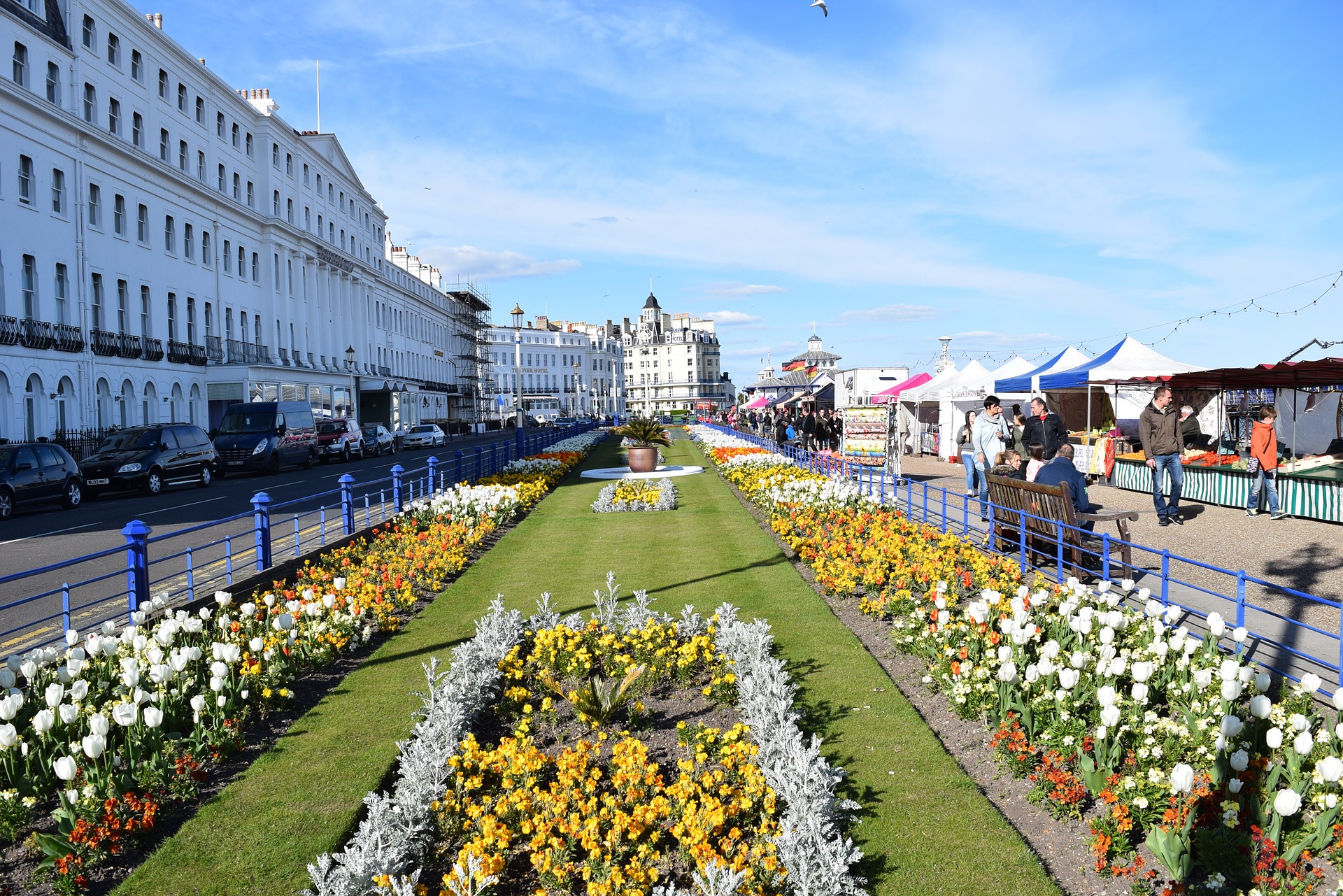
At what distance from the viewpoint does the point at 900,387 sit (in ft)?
110

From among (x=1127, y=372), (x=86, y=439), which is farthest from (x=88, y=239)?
(x=1127, y=372)

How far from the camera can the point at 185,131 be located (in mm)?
43531

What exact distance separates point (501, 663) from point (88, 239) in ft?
116

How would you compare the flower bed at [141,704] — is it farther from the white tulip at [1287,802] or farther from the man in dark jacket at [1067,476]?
the man in dark jacket at [1067,476]

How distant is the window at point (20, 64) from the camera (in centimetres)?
3003

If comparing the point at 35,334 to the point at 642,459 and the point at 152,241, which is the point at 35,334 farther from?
the point at 642,459

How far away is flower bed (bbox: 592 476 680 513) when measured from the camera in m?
18.4

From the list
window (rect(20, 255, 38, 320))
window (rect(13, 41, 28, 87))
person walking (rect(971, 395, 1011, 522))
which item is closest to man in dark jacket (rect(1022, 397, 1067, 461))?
person walking (rect(971, 395, 1011, 522))

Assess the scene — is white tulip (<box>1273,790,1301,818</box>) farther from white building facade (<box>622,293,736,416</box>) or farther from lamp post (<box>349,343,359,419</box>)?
white building facade (<box>622,293,736,416</box>)

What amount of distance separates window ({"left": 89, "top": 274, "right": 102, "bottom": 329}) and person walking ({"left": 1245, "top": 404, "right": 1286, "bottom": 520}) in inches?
1509

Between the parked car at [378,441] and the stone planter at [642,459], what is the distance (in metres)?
20.3

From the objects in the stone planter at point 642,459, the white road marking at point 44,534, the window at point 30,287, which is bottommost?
the white road marking at point 44,534

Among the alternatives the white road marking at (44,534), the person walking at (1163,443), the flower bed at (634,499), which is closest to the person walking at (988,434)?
the person walking at (1163,443)

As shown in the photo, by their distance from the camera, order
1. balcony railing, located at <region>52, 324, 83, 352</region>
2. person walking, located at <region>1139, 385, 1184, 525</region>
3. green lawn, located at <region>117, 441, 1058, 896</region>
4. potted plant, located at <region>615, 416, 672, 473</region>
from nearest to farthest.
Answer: green lawn, located at <region>117, 441, 1058, 896</region>
person walking, located at <region>1139, 385, 1184, 525</region>
potted plant, located at <region>615, 416, 672, 473</region>
balcony railing, located at <region>52, 324, 83, 352</region>
